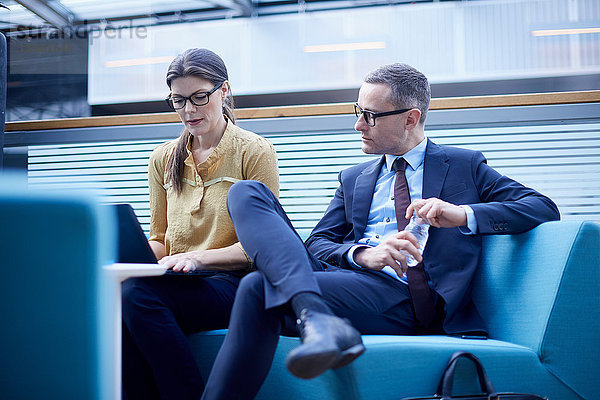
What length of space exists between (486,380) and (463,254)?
0.39 m

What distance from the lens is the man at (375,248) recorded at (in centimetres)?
118

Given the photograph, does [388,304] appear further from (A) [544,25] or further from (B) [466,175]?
(A) [544,25]

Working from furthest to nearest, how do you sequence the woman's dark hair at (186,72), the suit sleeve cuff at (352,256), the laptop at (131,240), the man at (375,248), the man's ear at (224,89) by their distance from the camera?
the man's ear at (224,89) → the woman's dark hair at (186,72) → the suit sleeve cuff at (352,256) → the laptop at (131,240) → the man at (375,248)

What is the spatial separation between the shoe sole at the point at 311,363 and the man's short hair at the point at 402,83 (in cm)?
100

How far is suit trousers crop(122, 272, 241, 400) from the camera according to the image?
56.8 inches

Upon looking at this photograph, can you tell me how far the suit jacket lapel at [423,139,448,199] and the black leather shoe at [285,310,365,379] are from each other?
2.23 ft

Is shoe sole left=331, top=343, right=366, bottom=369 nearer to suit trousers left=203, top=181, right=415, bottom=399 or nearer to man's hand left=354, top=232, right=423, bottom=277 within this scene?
suit trousers left=203, top=181, right=415, bottom=399

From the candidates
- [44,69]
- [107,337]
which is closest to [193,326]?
[107,337]

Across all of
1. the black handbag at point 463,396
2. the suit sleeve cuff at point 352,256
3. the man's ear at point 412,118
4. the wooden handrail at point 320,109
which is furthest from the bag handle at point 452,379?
the wooden handrail at point 320,109

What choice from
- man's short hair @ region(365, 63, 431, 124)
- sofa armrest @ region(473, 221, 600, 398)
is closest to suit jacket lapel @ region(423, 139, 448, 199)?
man's short hair @ region(365, 63, 431, 124)

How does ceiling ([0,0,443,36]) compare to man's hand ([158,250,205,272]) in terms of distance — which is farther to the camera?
ceiling ([0,0,443,36])

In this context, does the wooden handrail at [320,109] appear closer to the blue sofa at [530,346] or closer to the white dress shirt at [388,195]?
the white dress shirt at [388,195]

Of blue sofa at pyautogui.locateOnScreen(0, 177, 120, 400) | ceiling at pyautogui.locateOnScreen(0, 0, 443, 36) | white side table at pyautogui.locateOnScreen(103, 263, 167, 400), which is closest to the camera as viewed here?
blue sofa at pyautogui.locateOnScreen(0, 177, 120, 400)

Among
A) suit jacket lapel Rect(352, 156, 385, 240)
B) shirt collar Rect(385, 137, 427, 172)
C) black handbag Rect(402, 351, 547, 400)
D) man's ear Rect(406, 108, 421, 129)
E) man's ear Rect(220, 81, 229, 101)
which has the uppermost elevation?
man's ear Rect(220, 81, 229, 101)
